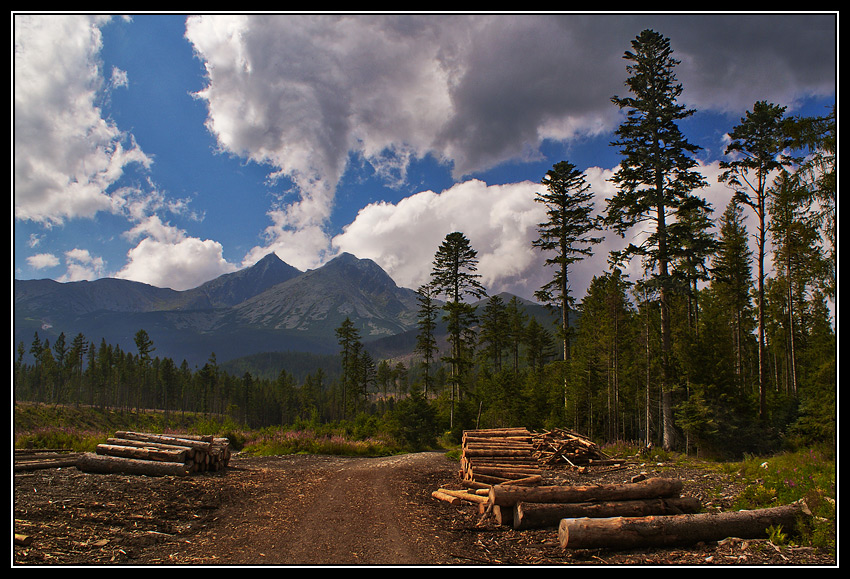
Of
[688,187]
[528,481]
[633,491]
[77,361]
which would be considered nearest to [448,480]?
[528,481]

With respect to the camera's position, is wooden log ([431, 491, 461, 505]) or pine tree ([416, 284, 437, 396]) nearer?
wooden log ([431, 491, 461, 505])

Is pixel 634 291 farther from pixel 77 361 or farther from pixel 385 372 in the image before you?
pixel 77 361

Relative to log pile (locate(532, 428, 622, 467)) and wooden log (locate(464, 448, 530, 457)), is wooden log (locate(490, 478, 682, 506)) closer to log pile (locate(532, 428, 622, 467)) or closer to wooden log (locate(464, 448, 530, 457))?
wooden log (locate(464, 448, 530, 457))

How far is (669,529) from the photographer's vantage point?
6160mm

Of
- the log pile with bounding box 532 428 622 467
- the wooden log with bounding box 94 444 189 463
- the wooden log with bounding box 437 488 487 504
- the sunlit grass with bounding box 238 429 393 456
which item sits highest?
the wooden log with bounding box 94 444 189 463

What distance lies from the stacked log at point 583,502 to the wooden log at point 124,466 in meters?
9.79

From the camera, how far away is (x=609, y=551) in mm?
6129

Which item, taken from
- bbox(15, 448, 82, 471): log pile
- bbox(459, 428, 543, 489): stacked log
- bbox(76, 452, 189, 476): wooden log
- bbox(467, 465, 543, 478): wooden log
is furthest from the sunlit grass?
bbox(467, 465, 543, 478): wooden log

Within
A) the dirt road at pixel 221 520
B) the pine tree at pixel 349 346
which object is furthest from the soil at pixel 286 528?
the pine tree at pixel 349 346

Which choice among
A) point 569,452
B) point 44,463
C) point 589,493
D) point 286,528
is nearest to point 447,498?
point 589,493

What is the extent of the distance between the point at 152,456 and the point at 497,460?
11.0 metres

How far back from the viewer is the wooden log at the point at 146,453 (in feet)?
40.2

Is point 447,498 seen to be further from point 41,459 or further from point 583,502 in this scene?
point 41,459

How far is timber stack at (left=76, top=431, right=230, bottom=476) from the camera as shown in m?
11.7
